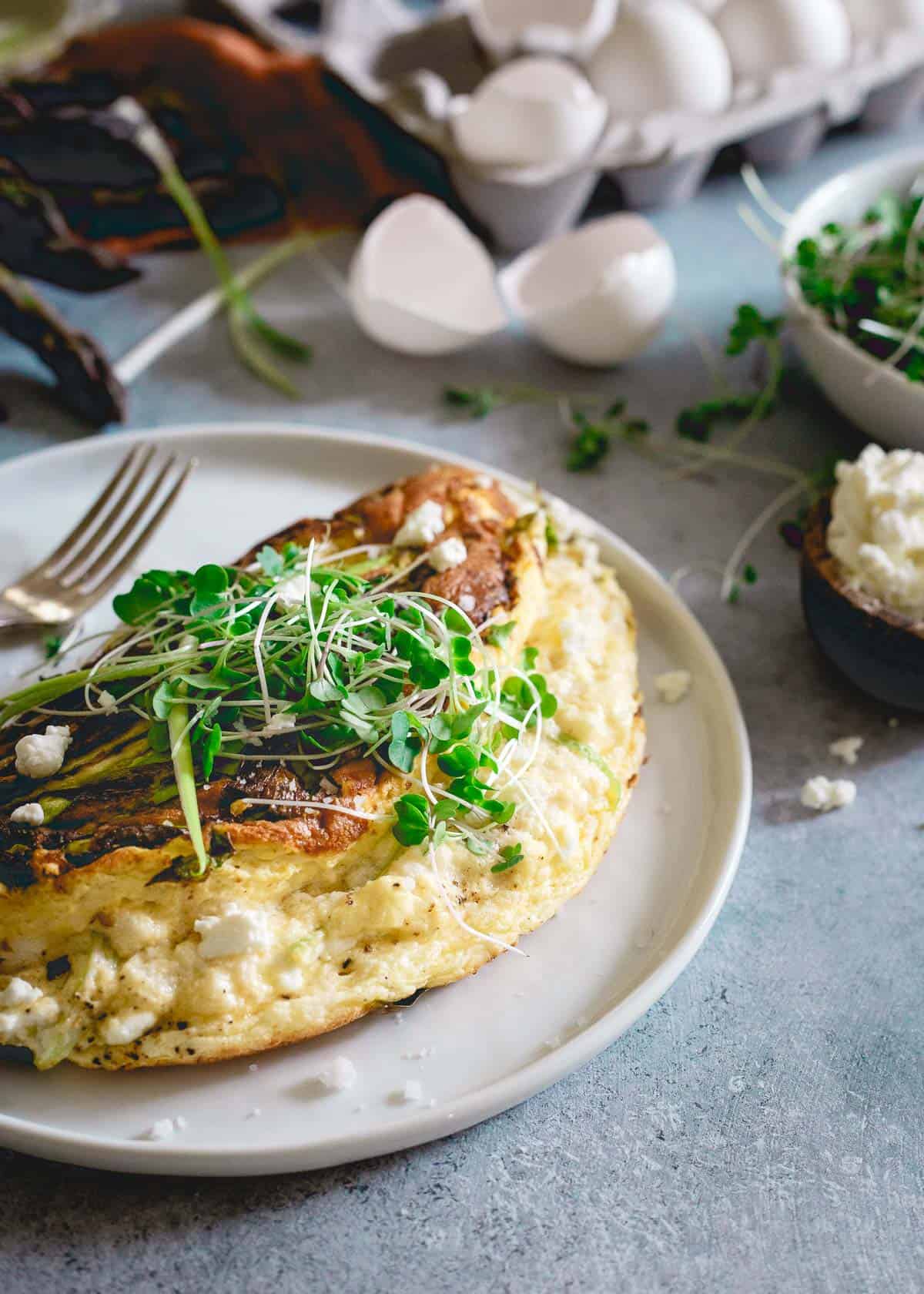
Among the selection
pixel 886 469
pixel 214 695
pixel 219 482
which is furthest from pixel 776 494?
pixel 214 695

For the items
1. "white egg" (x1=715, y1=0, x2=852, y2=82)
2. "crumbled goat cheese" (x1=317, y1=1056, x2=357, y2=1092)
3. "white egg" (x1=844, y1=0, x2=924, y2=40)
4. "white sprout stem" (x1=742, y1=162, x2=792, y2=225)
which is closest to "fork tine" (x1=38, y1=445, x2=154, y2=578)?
"crumbled goat cheese" (x1=317, y1=1056, x2=357, y2=1092)

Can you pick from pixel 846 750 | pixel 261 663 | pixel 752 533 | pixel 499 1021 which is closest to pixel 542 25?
pixel 752 533

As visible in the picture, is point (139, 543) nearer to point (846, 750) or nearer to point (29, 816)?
point (29, 816)

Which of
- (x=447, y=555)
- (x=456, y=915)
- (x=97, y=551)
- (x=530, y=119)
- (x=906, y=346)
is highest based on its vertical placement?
(x=530, y=119)

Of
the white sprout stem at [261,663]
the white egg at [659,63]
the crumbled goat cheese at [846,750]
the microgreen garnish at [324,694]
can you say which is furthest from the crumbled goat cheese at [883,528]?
the white egg at [659,63]

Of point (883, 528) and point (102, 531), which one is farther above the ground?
point (883, 528)

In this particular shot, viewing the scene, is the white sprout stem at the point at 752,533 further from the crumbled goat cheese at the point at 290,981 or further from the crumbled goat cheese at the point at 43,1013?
the crumbled goat cheese at the point at 43,1013
